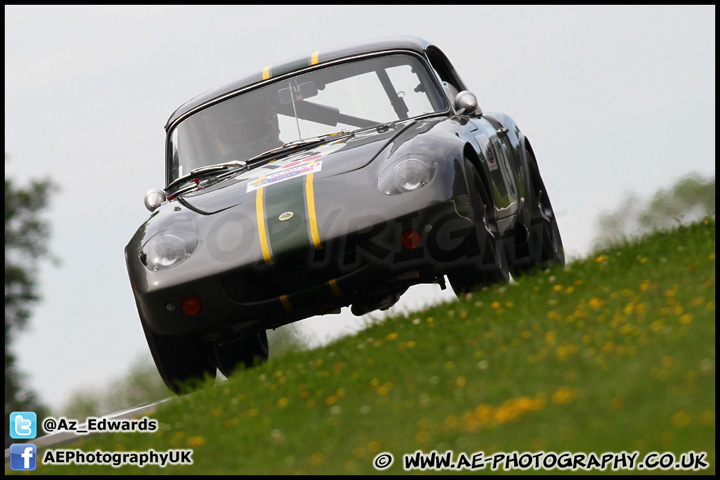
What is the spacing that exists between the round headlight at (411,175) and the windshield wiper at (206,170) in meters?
1.53

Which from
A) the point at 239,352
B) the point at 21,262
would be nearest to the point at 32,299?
the point at 21,262

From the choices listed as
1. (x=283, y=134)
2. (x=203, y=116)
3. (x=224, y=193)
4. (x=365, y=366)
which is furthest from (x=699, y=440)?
(x=203, y=116)

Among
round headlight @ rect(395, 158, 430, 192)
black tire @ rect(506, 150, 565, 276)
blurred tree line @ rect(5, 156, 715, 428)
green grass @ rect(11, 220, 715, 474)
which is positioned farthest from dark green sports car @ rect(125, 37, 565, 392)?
blurred tree line @ rect(5, 156, 715, 428)

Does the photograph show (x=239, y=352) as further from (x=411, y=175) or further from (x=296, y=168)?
(x=411, y=175)

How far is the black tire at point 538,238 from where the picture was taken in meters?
8.83

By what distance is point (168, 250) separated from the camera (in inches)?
268

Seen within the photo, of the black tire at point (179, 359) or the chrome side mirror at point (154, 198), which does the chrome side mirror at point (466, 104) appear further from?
the black tire at point (179, 359)

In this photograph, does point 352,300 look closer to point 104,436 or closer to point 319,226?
point 319,226

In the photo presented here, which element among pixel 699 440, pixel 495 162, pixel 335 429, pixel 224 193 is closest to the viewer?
pixel 699 440

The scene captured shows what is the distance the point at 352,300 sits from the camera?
688 centimetres

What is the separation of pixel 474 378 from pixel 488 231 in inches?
75.0

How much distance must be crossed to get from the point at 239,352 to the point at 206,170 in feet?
4.32

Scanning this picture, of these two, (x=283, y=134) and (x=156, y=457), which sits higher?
(x=283, y=134)

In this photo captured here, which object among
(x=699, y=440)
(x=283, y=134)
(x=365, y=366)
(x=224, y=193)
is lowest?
(x=699, y=440)
